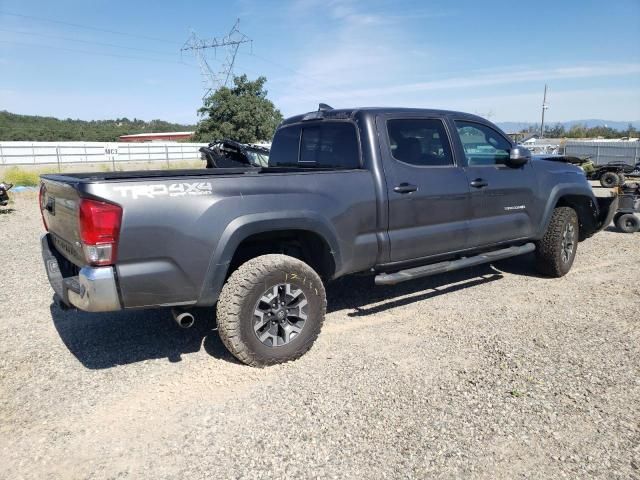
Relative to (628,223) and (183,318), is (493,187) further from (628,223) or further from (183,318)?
(628,223)

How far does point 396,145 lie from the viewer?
4.40 meters

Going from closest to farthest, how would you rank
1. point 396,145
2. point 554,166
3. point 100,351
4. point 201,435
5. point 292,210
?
point 201,435
point 292,210
point 100,351
point 396,145
point 554,166

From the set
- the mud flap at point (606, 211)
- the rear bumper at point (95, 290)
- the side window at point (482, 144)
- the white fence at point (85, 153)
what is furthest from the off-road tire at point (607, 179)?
the white fence at point (85, 153)

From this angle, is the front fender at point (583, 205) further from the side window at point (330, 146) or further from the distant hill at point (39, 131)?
the distant hill at point (39, 131)

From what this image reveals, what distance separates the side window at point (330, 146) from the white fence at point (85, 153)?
25824 mm

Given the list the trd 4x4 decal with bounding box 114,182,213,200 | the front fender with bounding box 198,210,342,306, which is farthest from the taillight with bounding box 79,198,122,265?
the front fender with bounding box 198,210,342,306

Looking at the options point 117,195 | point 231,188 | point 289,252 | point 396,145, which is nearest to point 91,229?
point 117,195

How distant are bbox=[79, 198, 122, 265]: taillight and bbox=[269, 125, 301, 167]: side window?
2.39 m

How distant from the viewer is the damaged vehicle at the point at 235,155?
10.4 m

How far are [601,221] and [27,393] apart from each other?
6.86 meters

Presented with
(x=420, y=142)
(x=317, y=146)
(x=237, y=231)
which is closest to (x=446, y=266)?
(x=420, y=142)

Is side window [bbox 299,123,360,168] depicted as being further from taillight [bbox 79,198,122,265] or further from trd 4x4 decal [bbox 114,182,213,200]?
taillight [bbox 79,198,122,265]

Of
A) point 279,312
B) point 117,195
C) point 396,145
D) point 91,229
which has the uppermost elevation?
point 396,145

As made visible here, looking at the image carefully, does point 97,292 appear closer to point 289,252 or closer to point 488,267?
point 289,252
